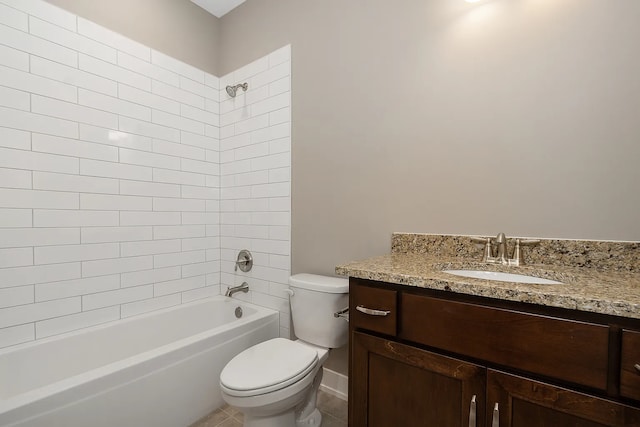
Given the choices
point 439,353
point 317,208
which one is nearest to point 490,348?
point 439,353

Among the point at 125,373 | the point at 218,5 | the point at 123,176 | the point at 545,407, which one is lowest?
the point at 125,373

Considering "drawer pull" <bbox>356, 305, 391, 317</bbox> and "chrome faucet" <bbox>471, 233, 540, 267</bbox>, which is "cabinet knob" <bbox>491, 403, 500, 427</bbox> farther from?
"chrome faucet" <bbox>471, 233, 540, 267</bbox>

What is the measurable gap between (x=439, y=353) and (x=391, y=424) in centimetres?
33

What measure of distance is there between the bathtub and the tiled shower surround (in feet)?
0.32

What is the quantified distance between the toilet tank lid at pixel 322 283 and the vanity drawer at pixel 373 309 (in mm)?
436

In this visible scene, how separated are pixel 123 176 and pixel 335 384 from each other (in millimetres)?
1883

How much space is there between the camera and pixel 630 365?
2.14 ft

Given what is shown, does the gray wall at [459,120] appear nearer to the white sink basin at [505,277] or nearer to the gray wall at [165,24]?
the white sink basin at [505,277]

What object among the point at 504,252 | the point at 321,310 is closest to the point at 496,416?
the point at 504,252

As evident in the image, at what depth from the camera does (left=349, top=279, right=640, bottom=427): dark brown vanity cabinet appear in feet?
2.24

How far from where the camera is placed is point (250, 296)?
7.43 feet

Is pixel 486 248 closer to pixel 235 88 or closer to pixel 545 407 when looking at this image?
pixel 545 407

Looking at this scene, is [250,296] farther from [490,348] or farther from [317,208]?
[490,348]

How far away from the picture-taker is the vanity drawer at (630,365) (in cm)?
65
